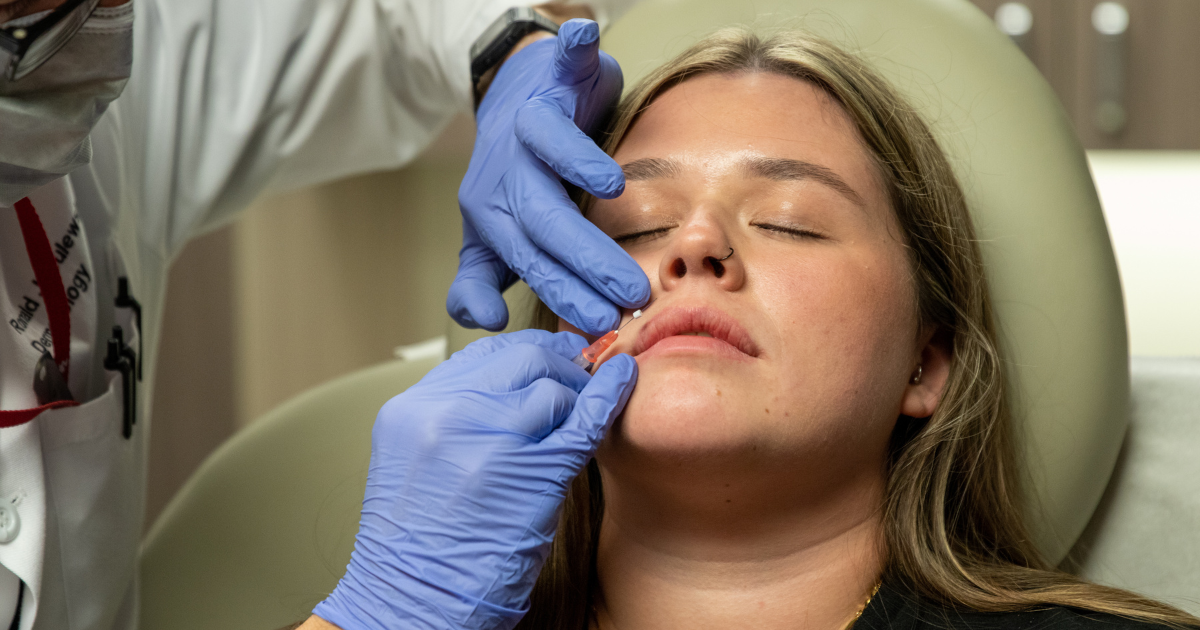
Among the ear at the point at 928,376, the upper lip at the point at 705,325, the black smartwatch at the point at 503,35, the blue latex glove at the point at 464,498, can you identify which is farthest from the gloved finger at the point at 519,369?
the black smartwatch at the point at 503,35

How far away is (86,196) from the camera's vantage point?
122 centimetres

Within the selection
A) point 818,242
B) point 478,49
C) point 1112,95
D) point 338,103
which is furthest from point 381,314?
point 818,242

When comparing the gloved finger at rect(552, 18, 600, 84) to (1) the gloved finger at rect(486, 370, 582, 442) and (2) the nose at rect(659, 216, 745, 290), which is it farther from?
(1) the gloved finger at rect(486, 370, 582, 442)

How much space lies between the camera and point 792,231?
3.41 feet

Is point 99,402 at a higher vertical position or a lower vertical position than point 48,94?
lower

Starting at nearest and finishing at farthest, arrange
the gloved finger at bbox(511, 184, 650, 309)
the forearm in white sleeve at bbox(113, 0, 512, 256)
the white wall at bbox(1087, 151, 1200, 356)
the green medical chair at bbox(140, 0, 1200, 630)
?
1. the gloved finger at bbox(511, 184, 650, 309)
2. the green medical chair at bbox(140, 0, 1200, 630)
3. the forearm in white sleeve at bbox(113, 0, 512, 256)
4. the white wall at bbox(1087, 151, 1200, 356)

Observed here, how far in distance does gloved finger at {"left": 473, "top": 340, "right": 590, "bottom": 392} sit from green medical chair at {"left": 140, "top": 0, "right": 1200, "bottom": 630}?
20.7 inches

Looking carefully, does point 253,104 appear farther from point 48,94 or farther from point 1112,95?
point 1112,95

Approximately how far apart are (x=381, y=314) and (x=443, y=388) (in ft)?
8.21

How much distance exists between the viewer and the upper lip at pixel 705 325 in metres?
0.95

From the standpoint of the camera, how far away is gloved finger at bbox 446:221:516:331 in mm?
1179

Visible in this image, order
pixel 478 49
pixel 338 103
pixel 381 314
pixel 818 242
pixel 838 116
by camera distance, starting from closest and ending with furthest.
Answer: pixel 818 242 → pixel 838 116 → pixel 478 49 → pixel 338 103 → pixel 381 314

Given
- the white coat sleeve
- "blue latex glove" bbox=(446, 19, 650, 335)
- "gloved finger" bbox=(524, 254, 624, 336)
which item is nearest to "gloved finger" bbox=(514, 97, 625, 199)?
"blue latex glove" bbox=(446, 19, 650, 335)

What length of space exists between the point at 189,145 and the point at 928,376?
1.06 metres
